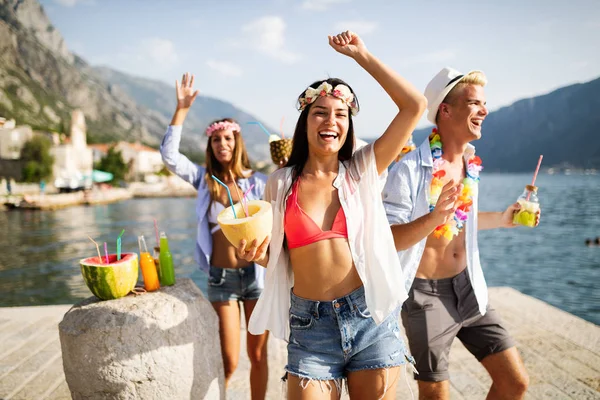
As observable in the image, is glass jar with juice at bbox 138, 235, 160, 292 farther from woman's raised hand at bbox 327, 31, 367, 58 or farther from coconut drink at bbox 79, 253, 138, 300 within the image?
woman's raised hand at bbox 327, 31, 367, 58

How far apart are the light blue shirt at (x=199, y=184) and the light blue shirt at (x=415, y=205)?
134cm

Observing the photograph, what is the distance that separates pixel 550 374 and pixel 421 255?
8.73ft

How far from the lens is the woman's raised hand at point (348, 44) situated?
7.15ft

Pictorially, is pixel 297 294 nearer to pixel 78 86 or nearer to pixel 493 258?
pixel 493 258

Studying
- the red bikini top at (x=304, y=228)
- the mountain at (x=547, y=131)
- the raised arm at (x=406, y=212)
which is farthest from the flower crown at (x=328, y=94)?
the mountain at (x=547, y=131)

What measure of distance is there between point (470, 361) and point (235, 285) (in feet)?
9.44

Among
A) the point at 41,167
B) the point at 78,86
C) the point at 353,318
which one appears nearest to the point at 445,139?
the point at 353,318

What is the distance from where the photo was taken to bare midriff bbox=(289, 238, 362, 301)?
2213 millimetres

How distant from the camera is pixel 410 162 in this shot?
292 cm

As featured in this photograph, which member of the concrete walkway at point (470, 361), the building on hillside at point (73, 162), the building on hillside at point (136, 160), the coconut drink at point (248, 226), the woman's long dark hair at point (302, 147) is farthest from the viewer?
the building on hillside at point (136, 160)

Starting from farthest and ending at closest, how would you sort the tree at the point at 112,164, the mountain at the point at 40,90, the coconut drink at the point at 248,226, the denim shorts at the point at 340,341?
the mountain at the point at 40,90 → the tree at the point at 112,164 → the denim shorts at the point at 340,341 → the coconut drink at the point at 248,226

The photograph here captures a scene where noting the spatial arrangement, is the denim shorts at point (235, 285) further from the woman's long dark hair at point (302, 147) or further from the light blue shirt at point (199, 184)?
the woman's long dark hair at point (302, 147)

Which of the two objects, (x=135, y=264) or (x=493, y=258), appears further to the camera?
(x=493, y=258)

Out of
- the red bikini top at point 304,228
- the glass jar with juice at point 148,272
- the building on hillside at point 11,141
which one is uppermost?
the building on hillside at point 11,141
